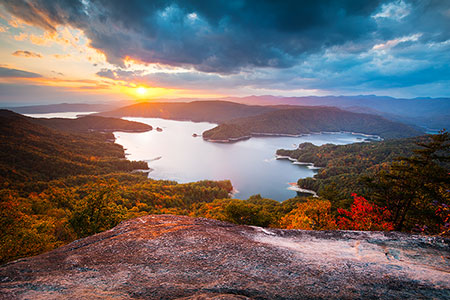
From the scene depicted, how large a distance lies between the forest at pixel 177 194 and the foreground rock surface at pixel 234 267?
4.26 meters

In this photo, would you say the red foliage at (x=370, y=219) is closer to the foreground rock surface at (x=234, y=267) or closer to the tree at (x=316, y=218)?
the tree at (x=316, y=218)

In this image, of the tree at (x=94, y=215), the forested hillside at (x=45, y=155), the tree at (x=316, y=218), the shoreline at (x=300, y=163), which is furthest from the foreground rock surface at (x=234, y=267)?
the shoreline at (x=300, y=163)

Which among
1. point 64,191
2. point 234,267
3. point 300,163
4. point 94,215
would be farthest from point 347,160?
point 234,267

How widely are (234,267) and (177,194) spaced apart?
66.8m

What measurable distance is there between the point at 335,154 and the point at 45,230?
5729 inches

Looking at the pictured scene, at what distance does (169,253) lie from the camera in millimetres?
8523

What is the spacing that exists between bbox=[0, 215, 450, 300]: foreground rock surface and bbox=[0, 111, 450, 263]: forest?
168 inches

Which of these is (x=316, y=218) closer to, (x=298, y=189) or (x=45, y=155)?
(x=298, y=189)

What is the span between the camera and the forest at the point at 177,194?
1962 centimetres

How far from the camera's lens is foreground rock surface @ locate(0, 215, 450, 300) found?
5995 millimetres

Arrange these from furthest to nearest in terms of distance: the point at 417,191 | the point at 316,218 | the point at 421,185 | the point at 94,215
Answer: the point at 316,218
the point at 94,215
the point at 417,191
the point at 421,185

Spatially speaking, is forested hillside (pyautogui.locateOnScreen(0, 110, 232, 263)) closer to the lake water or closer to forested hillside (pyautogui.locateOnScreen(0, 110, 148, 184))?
forested hillside (pyautogui.locateOnScreen(0, 110, 148, 184))

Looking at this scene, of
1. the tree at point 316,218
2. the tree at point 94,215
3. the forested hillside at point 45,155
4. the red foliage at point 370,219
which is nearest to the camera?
the tree at point 94,215

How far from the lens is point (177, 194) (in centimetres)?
7138
